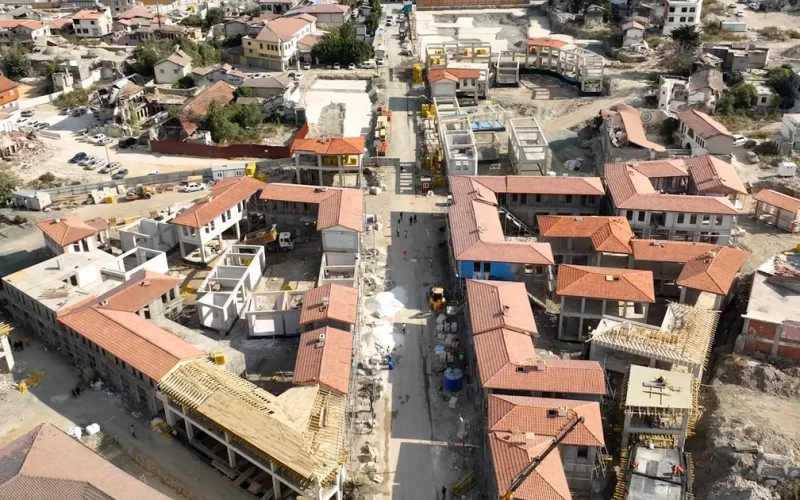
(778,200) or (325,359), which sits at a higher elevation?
(778,200)

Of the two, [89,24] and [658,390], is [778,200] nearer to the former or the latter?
[658,390]

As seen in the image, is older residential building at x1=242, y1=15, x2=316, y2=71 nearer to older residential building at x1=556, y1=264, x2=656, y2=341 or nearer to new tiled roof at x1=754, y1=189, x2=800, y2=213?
new tiled roof at x1=754, y1=189, x2=800, y2=213

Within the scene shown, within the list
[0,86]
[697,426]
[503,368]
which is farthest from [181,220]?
[0,86]

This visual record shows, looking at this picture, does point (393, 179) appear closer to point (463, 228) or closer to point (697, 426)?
point (463, 228)

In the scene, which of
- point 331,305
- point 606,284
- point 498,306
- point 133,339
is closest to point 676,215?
point 606,284

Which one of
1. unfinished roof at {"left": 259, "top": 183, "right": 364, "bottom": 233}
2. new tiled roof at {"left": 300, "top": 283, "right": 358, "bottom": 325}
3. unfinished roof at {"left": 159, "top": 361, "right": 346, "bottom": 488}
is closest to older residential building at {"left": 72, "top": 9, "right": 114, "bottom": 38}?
unfinished roof at {"left": 259, "top": 183, "right": 364, "bottom": 233}

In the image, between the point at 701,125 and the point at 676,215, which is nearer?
the point at 676,215
